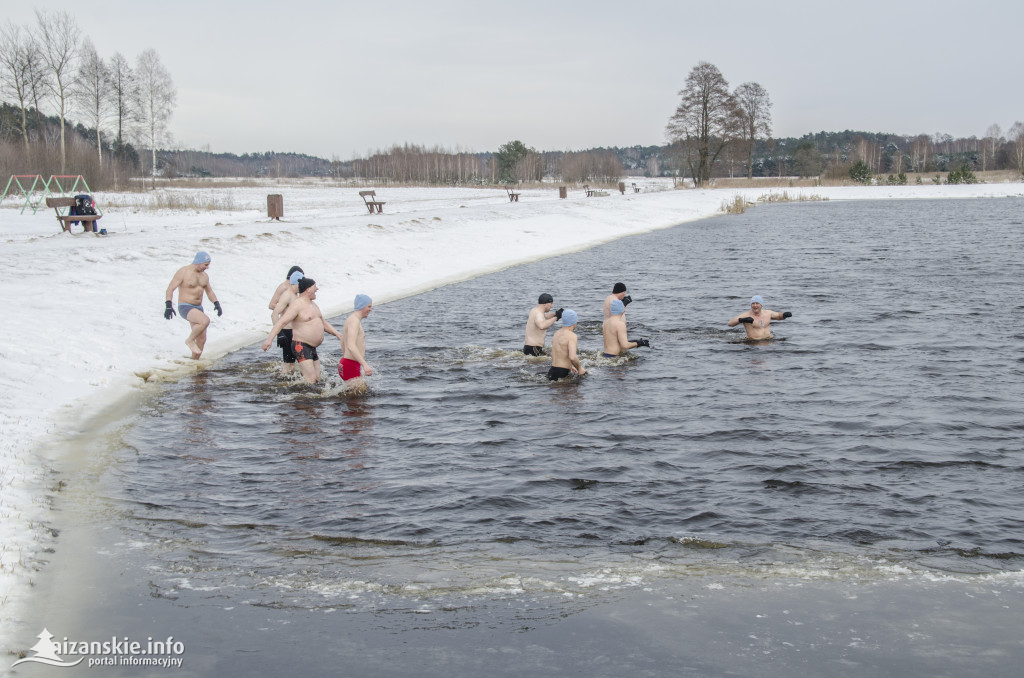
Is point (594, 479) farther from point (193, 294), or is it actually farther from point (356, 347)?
point (193, 294)

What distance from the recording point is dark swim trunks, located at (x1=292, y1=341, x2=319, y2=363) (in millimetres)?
13617

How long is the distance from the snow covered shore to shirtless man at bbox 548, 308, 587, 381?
20.0ft

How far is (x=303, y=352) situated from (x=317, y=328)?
471 mm

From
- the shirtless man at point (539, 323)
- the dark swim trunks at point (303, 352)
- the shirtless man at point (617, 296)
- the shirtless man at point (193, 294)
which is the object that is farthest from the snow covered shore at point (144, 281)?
the shirtless man at point (617, 296)

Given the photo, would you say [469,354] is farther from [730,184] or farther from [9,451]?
[730,184]

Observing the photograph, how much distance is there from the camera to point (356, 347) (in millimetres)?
13102

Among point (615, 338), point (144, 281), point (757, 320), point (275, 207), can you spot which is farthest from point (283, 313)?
point (275, 207)

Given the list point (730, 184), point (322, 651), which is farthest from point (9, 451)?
point (730, 184)

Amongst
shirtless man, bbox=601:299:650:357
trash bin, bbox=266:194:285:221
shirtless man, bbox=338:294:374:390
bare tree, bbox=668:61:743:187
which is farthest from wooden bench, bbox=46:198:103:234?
bare tree, bbox=668:61:743:187

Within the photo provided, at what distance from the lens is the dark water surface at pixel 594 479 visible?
22.5ft

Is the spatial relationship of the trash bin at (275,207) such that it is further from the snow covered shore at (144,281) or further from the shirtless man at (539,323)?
the shirtless man at (539,323)

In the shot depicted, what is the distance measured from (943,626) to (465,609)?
3.30 meters

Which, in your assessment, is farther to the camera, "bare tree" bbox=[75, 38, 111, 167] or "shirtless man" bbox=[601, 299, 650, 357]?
A: "bare tree" bbox=[75, 38, 111, 167]

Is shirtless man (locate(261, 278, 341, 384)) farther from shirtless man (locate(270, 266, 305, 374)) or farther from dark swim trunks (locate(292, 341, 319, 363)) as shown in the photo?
shirtless man (locate(270, 266, 305, 374))
